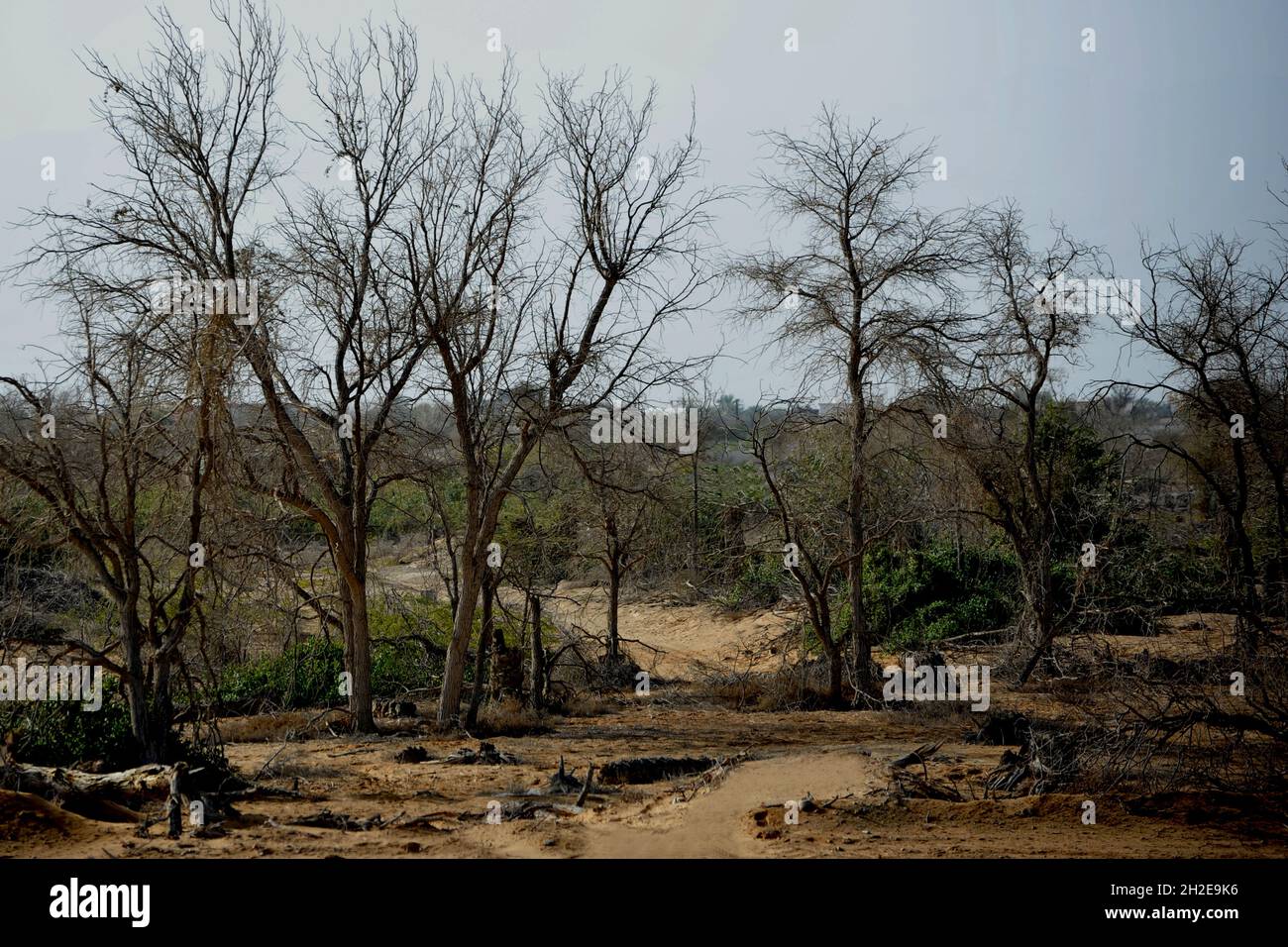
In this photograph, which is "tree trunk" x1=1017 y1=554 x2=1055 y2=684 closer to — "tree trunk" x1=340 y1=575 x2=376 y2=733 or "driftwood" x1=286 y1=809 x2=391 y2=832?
"tree trunk" x1=340 y1=575 x2=376 y2=733

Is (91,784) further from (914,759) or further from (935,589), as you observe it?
(935,589)

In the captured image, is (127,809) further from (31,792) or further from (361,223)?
(361,223)

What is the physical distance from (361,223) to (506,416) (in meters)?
3.40

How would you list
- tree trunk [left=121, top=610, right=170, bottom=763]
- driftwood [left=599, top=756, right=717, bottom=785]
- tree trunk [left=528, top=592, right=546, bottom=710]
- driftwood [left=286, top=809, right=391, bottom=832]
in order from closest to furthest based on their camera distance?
1. driftwood [left=286, top=809, right=391, bottom=832]
2. tree trunk [left=121, top=610, right=170, bottom=763]
3. driftwood [left=599, top=756, right=717, bottom=785]
4. tree trunk [left=528, top=592, right=546, bottom=710]

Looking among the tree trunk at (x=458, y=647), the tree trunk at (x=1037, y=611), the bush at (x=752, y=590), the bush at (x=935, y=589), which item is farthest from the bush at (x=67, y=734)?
the bush at (x=752, y=590)

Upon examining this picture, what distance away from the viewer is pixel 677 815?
31.3 feet

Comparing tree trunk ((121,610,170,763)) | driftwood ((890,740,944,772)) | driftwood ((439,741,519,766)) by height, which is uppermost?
tree trunk ((121,610,170,763))

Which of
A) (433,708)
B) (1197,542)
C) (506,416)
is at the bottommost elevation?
(433,708)

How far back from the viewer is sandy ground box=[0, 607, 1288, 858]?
8180 millimetres

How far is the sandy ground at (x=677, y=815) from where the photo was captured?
8180mm

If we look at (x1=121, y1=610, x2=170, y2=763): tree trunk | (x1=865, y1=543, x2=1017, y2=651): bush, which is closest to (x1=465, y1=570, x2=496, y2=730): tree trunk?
(x1=121, y1=610, x2=170, y2=763): tree trunk

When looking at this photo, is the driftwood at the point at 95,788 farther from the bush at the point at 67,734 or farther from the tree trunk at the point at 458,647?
the tree trunk at the point at 458,647
